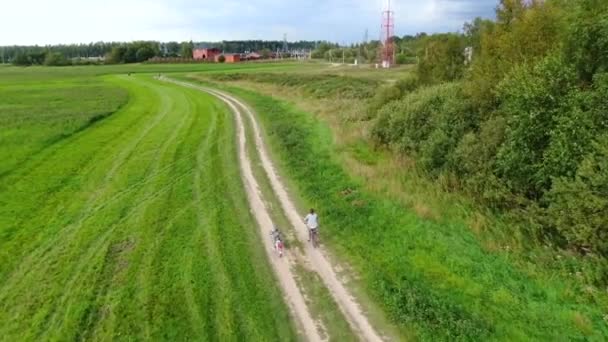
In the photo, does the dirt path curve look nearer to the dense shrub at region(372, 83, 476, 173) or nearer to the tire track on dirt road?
the tire track on dirt road

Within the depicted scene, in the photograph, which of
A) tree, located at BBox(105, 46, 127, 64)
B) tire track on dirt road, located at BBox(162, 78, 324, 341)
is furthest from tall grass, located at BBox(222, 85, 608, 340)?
tree, located at BBox(105, 46, 127, 64)

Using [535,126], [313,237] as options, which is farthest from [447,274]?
[535,126]

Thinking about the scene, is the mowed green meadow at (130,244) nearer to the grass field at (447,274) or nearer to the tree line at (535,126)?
the grass field at (447,274)

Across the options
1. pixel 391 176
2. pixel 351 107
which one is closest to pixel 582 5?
pixel 391 176

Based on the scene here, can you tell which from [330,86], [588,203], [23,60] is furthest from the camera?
[23,60]

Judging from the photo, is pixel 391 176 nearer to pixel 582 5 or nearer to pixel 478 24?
pixel 582 5

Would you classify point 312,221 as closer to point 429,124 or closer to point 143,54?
point 429,124

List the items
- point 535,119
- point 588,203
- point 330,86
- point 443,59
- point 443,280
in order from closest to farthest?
point 588,203, point 443,280, point 535,119, point 443,59, point 330,86

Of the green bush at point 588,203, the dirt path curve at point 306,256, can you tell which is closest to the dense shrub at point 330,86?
the dirt path curve at point 306,256
